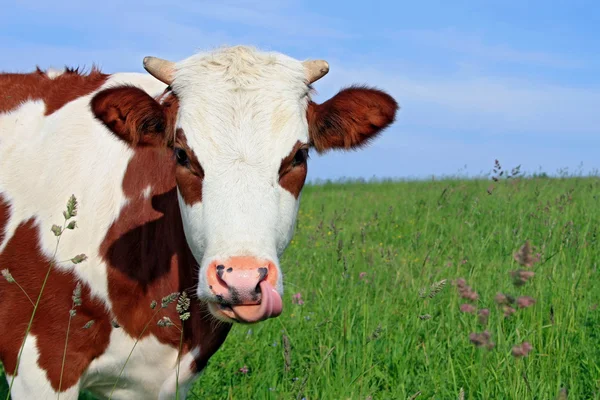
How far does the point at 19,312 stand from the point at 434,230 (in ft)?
22.1

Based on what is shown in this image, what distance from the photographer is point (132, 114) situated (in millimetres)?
3561

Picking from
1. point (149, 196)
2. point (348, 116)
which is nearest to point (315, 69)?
point (348, 116)

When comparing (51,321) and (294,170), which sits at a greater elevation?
(294,170)

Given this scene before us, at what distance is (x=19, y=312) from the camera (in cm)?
389

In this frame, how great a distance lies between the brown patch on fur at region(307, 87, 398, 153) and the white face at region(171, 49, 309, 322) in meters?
0.18

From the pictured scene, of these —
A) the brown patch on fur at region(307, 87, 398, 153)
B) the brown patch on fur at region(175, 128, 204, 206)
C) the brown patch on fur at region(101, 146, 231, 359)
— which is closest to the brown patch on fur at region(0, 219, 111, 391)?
the brown patch on fur at region(101, 146, 231, 359)

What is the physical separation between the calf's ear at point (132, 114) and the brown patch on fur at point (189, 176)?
0.37 metres

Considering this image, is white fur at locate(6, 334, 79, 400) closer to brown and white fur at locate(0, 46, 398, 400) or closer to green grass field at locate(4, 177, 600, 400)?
brown and white fur at locate(0, 46, 398, 400)

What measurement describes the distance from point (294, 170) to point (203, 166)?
451 millimetres

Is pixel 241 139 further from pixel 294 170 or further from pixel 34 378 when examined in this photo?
pixel 34 378

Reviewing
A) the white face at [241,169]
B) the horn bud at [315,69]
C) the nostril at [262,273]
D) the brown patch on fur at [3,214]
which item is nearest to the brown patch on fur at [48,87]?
the brown patch on fur at [3,214]

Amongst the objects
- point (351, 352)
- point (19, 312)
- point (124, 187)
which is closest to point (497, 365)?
point (351, 352)

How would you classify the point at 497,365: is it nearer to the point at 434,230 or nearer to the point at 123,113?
the point at 123,113

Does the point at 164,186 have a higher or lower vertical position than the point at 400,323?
higher
